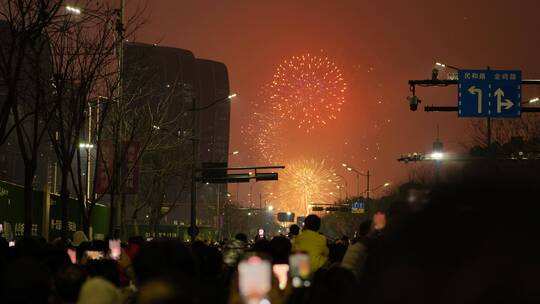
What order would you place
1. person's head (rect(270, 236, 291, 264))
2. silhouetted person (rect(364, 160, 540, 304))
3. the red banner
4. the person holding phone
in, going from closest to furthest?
1. silhouetted person (rect(364, 160, 540, 304))
2. person's head (rect(270, 236, 291, 264))
3. the person holding phone
4. the red banner

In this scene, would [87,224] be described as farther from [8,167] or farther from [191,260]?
[8,167]

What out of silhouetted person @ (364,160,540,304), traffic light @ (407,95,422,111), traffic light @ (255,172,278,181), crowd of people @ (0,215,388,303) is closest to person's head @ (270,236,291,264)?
crowd of people @ (0,215,388,303)

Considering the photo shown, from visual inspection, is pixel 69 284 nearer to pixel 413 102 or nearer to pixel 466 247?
pixel 466 247

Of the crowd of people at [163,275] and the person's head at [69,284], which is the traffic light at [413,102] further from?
the person's head at [69,284]

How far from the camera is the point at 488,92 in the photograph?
30391mm

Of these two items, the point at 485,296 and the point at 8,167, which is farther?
the point at 8,167

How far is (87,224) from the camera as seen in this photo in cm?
2970

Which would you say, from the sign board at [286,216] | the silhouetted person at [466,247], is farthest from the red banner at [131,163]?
the sign board at [286,216]

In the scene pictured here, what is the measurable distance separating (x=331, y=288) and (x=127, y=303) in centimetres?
206

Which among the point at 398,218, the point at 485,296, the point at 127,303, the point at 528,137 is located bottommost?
the point at 127,303

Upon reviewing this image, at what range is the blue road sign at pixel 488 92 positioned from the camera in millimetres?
30141

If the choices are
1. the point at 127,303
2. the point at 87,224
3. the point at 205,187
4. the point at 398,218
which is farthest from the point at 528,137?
the point at 205,187

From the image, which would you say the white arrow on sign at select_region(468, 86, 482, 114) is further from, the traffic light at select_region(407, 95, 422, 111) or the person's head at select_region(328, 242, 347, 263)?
the person's head at select_region(328, 242, 347, 263)

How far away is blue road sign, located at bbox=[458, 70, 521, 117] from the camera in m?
30.1
